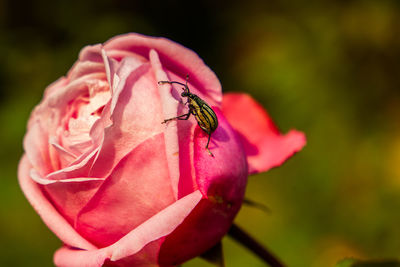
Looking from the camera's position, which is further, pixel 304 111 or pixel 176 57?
pixel 304 111

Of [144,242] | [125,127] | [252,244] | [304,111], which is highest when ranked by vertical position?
[125,127]

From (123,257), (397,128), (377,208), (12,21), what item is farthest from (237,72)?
(123,257)

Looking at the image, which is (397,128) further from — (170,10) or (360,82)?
(170,10)

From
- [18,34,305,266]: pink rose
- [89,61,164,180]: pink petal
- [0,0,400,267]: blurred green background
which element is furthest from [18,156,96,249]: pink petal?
[0,0,400,267]: blurred green background

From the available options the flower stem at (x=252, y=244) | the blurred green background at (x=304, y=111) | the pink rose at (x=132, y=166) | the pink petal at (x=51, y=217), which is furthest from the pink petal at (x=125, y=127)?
the blurred green background at (x=304, y=111)

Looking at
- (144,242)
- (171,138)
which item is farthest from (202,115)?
(144,242)

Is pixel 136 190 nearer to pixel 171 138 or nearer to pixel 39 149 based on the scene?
pixel 171 138

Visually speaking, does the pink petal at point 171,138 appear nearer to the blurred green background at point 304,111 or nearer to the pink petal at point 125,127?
the pink petal at point 125,127
